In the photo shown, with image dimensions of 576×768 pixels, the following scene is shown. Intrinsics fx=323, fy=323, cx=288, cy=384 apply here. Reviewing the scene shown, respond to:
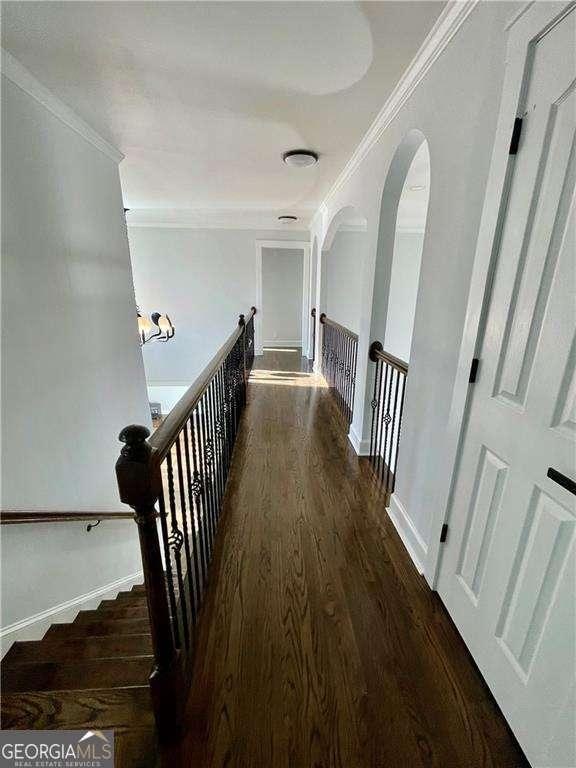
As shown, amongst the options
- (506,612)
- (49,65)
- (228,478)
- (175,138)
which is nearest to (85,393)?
(228,478)

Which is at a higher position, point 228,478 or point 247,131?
point 247,131

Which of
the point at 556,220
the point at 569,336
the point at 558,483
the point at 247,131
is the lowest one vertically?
the point at 558,483

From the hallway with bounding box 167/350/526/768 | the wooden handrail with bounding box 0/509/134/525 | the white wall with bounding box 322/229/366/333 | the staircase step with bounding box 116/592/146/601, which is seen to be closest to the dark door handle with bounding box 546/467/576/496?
the hallway with bounding box 167/350/526/768

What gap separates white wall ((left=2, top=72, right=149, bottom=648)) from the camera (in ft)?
5.78

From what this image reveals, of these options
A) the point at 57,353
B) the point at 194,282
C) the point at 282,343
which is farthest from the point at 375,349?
the point at 282,343

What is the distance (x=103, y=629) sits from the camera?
1782mm

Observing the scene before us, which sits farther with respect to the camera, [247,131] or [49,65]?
[247,131]

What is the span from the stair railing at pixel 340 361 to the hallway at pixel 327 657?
1607 millimetres

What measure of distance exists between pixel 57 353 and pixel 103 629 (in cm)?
167

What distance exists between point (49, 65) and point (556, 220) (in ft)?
8.46

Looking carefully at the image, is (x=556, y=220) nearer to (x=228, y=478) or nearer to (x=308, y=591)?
(x=308, y=591)

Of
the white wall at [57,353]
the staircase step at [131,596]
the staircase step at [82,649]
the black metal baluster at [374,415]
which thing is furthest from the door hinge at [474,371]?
the staircase step at [131,596]

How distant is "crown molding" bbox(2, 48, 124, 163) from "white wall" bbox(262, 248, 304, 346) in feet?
17.5

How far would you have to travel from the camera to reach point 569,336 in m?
0.83
